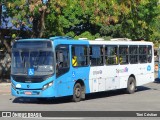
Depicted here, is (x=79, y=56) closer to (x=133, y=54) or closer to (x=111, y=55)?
(x=111, y=55)

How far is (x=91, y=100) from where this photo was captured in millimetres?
20219

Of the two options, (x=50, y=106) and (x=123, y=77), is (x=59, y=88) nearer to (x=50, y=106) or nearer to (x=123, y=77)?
(x=50, y=106)

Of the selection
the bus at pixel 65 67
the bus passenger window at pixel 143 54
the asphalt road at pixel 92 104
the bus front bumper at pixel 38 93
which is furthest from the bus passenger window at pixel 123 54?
the bus front bumper at pixel 38 93

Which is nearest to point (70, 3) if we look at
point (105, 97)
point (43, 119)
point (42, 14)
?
point (42, 14)

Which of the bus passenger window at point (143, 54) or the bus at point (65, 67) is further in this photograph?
the bus passenger window at point (143, 54)

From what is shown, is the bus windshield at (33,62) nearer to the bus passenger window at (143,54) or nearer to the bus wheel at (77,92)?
the bus wheel at (77,92)

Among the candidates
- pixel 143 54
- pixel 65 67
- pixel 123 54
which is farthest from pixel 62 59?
pixel 143 54

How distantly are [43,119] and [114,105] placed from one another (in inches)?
191

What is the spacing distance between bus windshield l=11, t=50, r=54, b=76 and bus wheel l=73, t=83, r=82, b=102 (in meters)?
1.65

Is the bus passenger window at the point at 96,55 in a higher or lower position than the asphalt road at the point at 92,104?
higher

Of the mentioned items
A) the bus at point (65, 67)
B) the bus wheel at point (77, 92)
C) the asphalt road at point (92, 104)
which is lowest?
the asphalt road at point (92, 104)

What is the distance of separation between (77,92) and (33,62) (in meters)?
2.35

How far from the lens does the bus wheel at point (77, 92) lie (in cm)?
1924

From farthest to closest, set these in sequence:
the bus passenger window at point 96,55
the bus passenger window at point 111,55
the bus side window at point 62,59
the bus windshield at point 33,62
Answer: the bus passenger window at point 111,55 → the bus passenger window at point 96,55 → the bus side window at point 62,59 → the bus windshield at point 33,62
